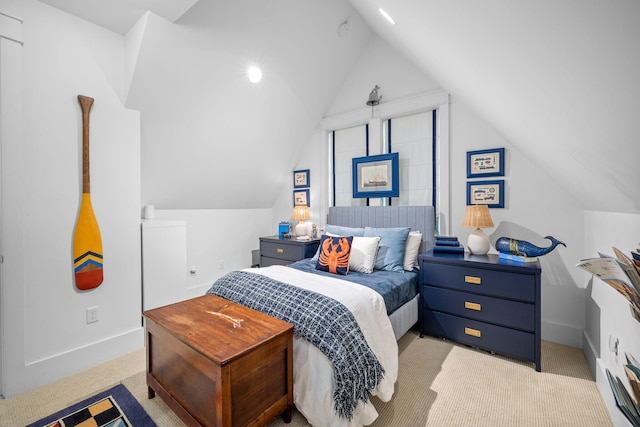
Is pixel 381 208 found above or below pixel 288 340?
above

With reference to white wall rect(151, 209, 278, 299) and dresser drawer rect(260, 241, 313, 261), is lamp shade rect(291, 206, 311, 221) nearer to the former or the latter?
dresser drawer rect(260, 241, 313, 261)

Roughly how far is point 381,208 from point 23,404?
3330 mm

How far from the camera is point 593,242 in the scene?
80.8 inches

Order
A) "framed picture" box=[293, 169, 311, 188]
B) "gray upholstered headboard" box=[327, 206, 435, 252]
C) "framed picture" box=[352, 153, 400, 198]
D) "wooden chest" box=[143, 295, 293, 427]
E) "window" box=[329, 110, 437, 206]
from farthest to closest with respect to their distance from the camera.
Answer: "framed picture" box=[293, 169, 311, 188] < "framed picture" box=[352, 153, 400, 198] < "window" box=[329, 110, 437, 206] < "gray upholstered headboard" box=[327, 206, 435, 252] < "wooden chest" box=[143, 295, 293, 427]

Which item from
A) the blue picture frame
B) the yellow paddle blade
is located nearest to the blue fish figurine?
the blue picture frame

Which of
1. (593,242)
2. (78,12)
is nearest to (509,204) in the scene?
(593,242)

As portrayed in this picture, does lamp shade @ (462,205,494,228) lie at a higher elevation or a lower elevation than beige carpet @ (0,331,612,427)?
higher

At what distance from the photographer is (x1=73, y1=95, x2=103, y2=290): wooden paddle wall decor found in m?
2.09

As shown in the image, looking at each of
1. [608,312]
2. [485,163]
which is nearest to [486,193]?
[485,163]

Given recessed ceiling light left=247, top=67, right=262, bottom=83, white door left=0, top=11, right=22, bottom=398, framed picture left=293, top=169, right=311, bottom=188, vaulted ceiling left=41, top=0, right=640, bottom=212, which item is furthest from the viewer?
framed picture left=293, top=169, right=311, bottom=188

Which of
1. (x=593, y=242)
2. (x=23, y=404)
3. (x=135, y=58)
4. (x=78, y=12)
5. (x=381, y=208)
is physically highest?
(x=78, y=12)

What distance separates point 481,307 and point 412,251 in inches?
29.4

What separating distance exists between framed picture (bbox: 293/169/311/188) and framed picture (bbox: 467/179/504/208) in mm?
2178

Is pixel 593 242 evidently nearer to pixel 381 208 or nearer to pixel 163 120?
pixel 381 208
